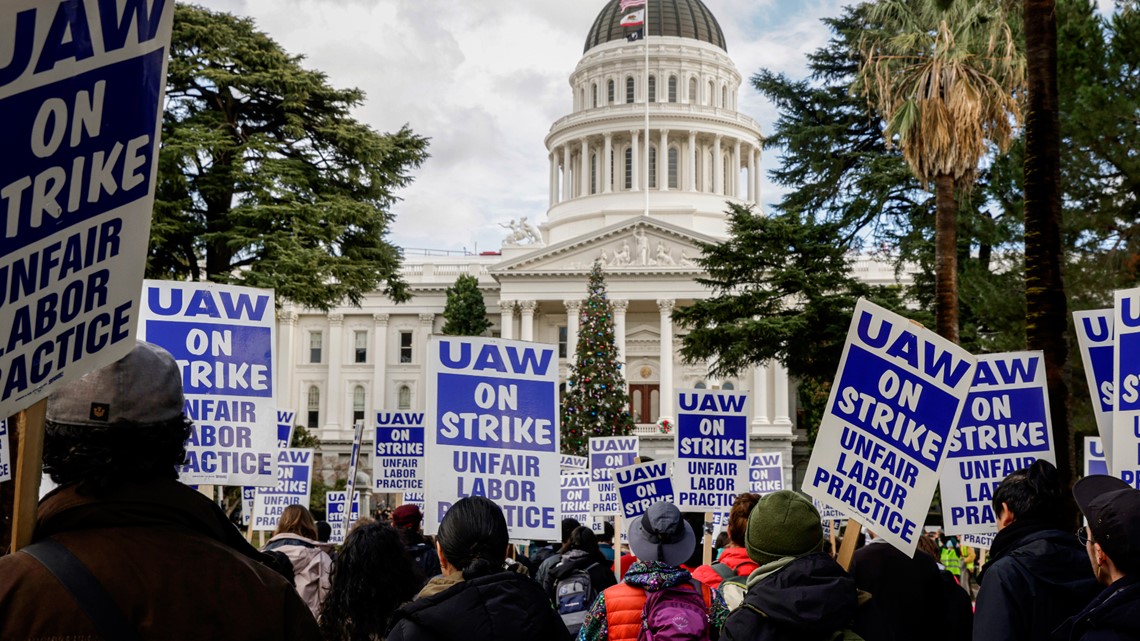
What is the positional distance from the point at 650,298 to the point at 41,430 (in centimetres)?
6616

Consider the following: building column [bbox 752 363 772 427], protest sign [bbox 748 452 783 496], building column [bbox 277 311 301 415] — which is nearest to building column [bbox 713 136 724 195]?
building column [bbox 752 363 772 427]

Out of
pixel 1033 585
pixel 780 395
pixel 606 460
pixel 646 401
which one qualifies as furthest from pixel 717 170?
pixel 1033 585

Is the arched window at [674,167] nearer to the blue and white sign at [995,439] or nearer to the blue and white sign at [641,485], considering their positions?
the blue and white sign at [641,485]

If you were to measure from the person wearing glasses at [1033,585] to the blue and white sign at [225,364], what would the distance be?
13.0 feet

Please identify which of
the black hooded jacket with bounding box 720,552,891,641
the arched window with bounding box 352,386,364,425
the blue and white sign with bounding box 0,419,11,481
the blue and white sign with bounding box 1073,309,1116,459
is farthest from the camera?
the arched window with bounding box 352,386,364,425

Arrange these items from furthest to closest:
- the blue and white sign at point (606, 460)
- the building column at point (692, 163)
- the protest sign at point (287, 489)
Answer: the building column at point (692, 163), the blue and white sign at point (606, 460), the protest sign at point (287, 489)

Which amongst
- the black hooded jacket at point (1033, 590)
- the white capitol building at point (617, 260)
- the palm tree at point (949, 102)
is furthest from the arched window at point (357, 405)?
the black hooded jacket at point (1033, 590)

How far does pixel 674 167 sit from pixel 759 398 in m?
20.6

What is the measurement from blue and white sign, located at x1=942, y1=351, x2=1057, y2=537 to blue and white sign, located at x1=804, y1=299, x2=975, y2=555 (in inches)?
132

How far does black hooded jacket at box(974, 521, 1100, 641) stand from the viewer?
448 centimetres

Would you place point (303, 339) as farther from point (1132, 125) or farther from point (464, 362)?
point (464, 362)

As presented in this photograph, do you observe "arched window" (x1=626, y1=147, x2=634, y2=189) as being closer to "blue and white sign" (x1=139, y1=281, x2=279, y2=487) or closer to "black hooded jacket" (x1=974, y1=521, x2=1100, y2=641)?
"blue and white sign" (x1=139, y1=281, x2=279, y2=487)

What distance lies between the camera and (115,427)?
2.28m

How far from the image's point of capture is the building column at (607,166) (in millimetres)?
80188
